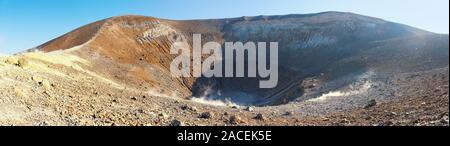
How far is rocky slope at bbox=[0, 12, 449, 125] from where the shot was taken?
16953 millimetres

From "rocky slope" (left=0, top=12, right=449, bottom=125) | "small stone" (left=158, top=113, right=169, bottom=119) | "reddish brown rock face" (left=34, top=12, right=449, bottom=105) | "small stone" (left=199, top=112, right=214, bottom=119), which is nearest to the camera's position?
"rocky slope" (left=0, top=12, right=449, bottom=125)

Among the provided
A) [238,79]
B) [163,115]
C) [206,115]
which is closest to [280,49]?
[238,79]

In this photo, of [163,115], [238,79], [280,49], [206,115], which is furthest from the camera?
[280,49]

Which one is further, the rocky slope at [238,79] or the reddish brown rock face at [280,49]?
the reddish brown rock face at [280,49]

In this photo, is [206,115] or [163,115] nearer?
[163,115]

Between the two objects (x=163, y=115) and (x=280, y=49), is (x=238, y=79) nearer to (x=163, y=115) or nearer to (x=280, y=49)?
(x=280, y=49)

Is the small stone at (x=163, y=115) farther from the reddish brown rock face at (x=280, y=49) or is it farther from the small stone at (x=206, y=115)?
the reddish brown rock face at (x=280, y=49)

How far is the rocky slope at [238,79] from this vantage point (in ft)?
55.6

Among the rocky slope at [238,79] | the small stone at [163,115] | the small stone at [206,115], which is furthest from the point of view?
the small stone at [206,115]

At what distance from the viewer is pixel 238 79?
61.9 m

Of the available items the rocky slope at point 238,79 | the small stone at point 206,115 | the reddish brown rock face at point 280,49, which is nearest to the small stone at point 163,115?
the rocky slope at point 238,79

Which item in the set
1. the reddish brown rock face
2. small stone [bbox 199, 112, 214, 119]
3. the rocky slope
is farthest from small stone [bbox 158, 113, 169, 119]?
the reddish brown rock face

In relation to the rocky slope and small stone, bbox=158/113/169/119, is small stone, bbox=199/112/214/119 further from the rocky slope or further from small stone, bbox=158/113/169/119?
small stone, bbox=158/113/169/119
